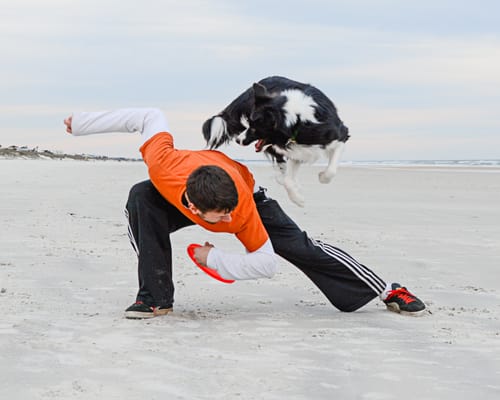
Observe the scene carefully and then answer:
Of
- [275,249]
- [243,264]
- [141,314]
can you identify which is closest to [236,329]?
[243,264]

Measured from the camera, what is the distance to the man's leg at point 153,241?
3.73m

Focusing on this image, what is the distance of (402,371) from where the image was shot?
112 inches

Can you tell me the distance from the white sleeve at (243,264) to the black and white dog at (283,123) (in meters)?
0.54

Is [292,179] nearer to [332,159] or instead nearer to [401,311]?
[332,159]

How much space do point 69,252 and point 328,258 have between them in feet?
7.31

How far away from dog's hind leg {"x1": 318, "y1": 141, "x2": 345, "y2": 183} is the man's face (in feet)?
2.45

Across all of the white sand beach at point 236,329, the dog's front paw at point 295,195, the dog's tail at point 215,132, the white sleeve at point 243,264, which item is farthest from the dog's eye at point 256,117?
the white sand beach at point 236,329

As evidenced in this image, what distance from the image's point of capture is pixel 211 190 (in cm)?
314

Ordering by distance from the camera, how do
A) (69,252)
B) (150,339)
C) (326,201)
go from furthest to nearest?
1. (326,201)
2. (69,252)
3. (150,339)

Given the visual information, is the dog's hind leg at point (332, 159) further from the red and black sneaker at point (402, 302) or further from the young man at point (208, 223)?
the red and black sneaker at point (402, 302)

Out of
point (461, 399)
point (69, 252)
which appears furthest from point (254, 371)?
point (69, 252)

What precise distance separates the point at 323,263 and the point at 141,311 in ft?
3.43

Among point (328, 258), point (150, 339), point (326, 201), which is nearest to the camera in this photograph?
point (150, 339)

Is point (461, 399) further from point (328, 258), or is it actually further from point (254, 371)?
point (328, 258)
